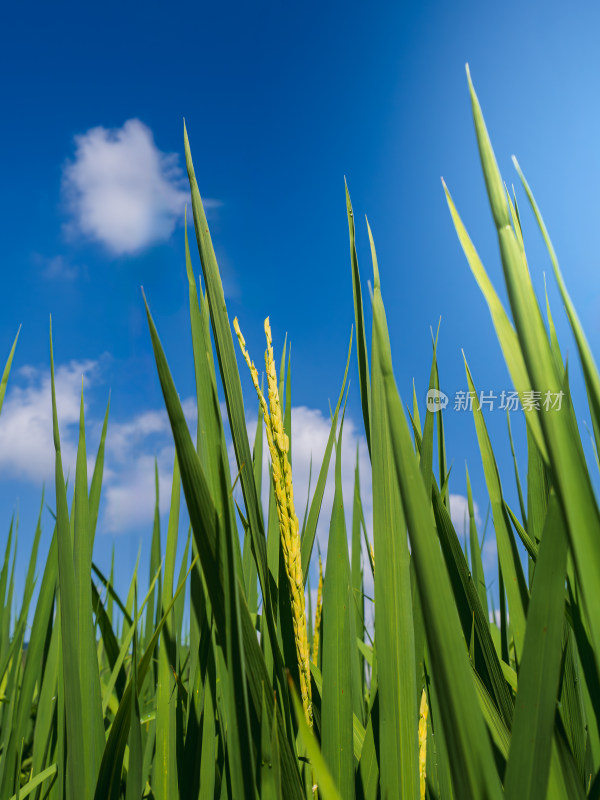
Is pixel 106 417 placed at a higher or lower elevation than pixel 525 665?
higher

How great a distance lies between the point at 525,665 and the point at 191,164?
1.63 ft

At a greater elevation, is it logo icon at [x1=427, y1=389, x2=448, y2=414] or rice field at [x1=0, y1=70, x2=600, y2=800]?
logo icon at [x1=427, y1=389, x2=448, y2=414]

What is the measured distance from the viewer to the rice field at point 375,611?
0.30 meters

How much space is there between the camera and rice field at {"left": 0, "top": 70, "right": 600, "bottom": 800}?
30 cm

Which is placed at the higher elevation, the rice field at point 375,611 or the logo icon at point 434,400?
the logo icon at point 434,400

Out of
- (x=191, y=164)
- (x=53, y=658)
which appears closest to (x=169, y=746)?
(x=53, y=658)

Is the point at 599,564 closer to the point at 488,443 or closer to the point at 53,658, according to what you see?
the point at 488,443

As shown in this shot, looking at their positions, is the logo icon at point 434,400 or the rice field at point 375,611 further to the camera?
the logo icon at point 434,400

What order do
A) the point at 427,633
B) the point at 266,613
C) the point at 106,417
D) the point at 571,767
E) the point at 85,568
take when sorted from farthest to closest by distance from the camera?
1. the point at 106,417
2. the point at 85,568
3. the point at 266,613
4. the point at 571,767
5. the point at 427,633

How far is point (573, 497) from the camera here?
1.00ft

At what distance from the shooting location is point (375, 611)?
50cm

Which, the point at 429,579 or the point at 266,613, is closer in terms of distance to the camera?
the point at 429,579

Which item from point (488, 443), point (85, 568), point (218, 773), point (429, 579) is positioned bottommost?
point (218, 773)

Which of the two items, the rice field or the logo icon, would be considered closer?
the rice field
